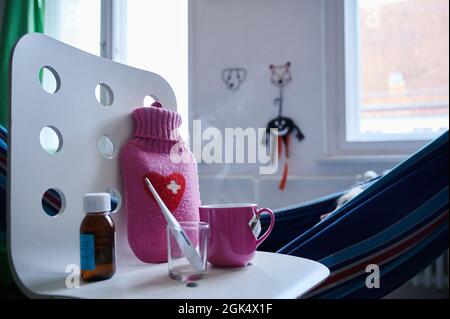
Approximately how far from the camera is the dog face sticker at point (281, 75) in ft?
4.24

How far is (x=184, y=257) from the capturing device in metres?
0.43

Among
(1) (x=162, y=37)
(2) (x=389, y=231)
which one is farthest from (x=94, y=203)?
(1) (x=162, y=37)

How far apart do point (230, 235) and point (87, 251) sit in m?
0.15

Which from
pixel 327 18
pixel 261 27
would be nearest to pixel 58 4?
pixel 261 27

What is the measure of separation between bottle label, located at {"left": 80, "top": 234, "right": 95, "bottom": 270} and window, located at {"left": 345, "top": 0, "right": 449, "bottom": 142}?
94 cm

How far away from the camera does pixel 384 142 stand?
115 centimetres

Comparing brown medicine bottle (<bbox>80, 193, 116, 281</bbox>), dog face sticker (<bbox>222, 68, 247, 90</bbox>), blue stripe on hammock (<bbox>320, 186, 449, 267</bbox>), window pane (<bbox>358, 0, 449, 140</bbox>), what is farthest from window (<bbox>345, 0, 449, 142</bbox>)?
brown medicine bottle (<bbox>80, 193, 116, 281</bbox>)

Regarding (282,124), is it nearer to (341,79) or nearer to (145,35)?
(341,79)

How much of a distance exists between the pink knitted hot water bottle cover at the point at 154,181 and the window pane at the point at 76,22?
53 cm

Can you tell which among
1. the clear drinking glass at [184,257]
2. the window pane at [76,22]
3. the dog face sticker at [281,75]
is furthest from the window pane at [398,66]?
the clear drinking glass at [184,257]

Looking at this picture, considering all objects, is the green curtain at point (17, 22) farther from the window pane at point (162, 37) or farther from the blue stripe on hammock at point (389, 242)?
the blue stripe on hammock at point (389, 242)

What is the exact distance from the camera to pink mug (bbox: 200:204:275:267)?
0.45m
